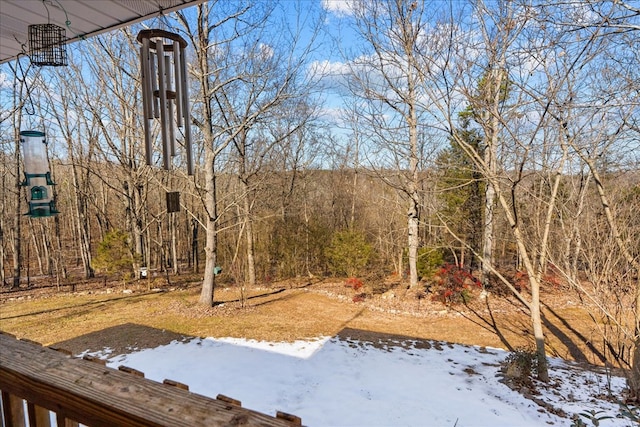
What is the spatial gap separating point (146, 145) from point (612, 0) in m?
3.75

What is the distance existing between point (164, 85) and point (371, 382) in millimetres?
3936

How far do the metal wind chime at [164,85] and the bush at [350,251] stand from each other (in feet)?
28.4

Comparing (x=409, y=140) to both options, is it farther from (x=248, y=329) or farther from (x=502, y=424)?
(x=502, y=424)

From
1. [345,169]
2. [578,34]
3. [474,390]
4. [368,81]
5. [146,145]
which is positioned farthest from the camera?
[345,169]

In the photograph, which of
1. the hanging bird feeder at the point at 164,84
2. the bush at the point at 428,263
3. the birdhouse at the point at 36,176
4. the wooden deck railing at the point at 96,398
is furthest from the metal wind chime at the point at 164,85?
the bush at the point at 428,263

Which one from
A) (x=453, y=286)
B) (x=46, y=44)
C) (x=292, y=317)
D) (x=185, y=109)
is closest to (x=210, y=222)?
(x=292, y=317)

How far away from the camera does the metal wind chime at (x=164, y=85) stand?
183 centimetres

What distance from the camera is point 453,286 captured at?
823 centimetres

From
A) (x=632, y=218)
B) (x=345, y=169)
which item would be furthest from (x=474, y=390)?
(x=345, y=169)

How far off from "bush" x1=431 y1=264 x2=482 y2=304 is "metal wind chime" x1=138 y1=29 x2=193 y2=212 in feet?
24.7

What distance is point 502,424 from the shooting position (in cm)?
331

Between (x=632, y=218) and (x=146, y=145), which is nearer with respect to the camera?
(x=146, y=145)

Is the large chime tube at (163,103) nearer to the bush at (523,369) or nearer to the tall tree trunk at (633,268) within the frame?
the tall tree trunk at (633,268)

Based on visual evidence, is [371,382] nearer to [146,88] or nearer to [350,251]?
[146,88]
